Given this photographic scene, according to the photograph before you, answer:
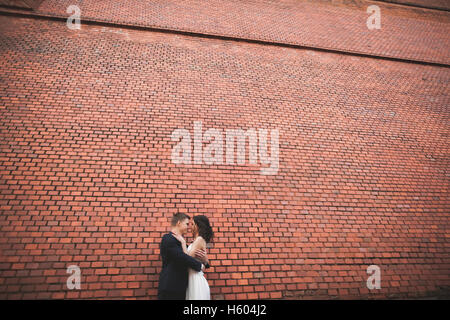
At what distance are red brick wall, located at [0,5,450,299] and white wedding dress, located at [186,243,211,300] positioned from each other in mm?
448

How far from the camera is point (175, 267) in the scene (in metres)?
2.21

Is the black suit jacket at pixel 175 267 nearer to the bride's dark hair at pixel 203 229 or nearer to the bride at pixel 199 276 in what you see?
the bride at pixel 199 276

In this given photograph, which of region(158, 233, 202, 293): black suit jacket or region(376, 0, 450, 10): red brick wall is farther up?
region(376, 0, 450, 10): red brick wall

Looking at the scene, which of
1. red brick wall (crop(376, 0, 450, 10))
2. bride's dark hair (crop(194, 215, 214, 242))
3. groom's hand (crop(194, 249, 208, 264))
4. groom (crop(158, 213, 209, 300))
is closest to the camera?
groom (crop(158, 213, 209, 300))

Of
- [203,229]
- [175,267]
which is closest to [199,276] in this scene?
[175,267]

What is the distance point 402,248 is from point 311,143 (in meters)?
2.15

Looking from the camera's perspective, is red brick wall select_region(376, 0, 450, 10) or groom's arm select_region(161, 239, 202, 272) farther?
red brick wall select_region(376, 0, 450, 10)

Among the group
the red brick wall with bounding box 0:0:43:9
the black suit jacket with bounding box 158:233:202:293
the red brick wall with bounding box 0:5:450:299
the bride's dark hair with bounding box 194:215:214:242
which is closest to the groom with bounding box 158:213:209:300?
→ the black suit jacket with bounding box 158:233:202:293

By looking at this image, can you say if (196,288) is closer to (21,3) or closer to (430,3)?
(21,3)

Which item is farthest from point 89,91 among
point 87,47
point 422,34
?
point 422,34

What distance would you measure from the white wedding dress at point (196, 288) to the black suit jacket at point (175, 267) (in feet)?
0.19

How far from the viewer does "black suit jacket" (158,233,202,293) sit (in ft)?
7.10

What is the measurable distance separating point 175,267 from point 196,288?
1.05 ft

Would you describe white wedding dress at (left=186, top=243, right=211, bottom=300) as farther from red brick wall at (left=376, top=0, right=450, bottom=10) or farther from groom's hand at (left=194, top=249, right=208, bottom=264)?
red brick wall at (left=376, top=0, right=450, bottom=10)
